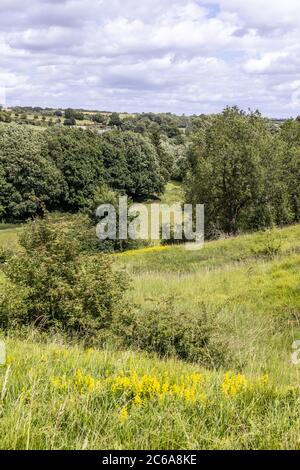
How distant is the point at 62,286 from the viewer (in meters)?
8.18

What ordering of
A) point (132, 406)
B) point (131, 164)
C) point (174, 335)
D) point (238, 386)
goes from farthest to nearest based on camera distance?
point (131, 164)
point (174, 335)
point (238, 386)
point (132, 406)

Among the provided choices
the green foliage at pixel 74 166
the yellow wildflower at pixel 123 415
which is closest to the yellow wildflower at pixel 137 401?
the yellow wildflower at pixel 123 415

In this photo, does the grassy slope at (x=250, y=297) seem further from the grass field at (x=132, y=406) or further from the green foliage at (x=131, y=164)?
the green foliage at (x=131, y=164)

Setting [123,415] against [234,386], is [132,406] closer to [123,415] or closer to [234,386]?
[123,415]

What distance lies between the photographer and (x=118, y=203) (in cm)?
4931

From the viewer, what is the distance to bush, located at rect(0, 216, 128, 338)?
26.3ft

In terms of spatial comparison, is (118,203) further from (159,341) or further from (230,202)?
(159,341)

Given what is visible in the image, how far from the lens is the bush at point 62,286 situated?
802 cm

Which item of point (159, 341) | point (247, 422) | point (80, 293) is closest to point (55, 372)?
point (247, 422)

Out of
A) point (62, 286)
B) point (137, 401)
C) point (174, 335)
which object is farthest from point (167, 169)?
point (137, 401)

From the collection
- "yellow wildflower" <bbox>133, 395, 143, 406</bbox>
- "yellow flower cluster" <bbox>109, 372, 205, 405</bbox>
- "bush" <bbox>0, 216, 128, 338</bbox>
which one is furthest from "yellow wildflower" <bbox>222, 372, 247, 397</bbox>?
"bush" <bbox>0, 216, 128, 338</bbox>

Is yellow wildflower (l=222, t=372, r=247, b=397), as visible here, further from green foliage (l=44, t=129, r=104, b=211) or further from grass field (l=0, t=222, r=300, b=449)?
green foliage (l=44, t=129, r=104, b=211)

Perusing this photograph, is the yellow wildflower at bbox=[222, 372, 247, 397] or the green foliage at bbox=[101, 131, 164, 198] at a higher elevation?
the green foliage at bbox=[101, 131, 164, 198]
